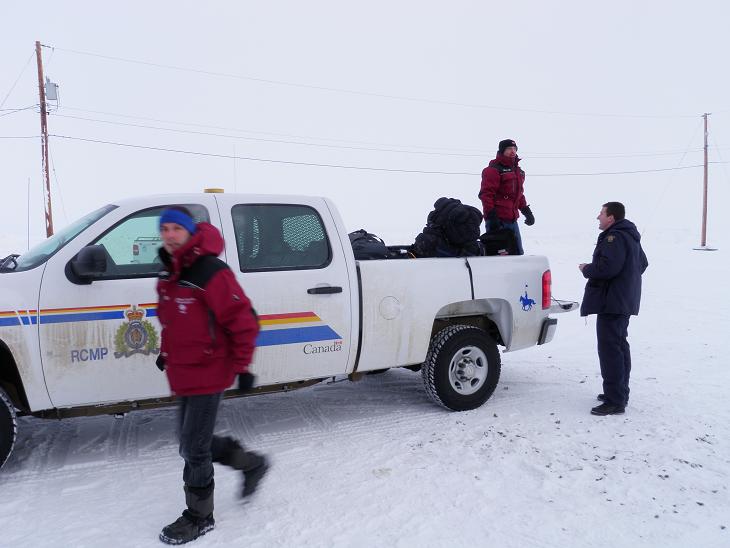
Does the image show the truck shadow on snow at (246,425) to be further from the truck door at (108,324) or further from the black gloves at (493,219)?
the black gloves at (493,219)

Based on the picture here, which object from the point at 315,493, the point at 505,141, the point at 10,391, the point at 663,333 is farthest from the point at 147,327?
the point at 663,333

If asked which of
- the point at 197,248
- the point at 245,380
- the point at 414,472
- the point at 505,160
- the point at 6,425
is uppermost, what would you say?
the point at 505,160

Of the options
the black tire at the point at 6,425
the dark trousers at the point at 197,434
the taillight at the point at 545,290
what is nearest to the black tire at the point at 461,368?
the taillight at the point at 545,290

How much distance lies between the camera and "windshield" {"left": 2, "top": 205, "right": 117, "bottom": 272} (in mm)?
4004

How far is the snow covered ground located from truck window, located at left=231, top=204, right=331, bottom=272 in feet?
4.70

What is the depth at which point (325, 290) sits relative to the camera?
15.3ft

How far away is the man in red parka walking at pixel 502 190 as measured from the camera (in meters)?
6.72

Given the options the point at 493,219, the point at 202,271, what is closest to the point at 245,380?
the point at 202,271

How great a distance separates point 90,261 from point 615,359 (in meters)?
4.32

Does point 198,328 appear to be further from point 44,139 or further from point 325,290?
point 44,139

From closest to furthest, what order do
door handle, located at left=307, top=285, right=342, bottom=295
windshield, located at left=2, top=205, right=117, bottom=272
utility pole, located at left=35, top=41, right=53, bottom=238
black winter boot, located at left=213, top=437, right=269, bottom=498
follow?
black winter boot, located at left=213, top=437, right=269, bottom=498
windshield, located at left=2, top=205, right=117, bottom=272
door handle, located at left=307, top=285, right=342, bottom=295
utility pole, located at left=35, top=41, right=53, bottom=238

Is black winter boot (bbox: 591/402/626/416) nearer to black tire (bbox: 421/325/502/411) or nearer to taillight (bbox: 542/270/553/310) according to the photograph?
black tire (bbox: 421/325/502/411)

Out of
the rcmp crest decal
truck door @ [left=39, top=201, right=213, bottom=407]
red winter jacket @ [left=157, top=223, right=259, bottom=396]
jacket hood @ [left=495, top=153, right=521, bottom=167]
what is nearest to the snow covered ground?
truck door @ [left=39, top=201, right=213, bottom=407]

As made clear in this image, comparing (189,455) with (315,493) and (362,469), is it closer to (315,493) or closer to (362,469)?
(315,493)
